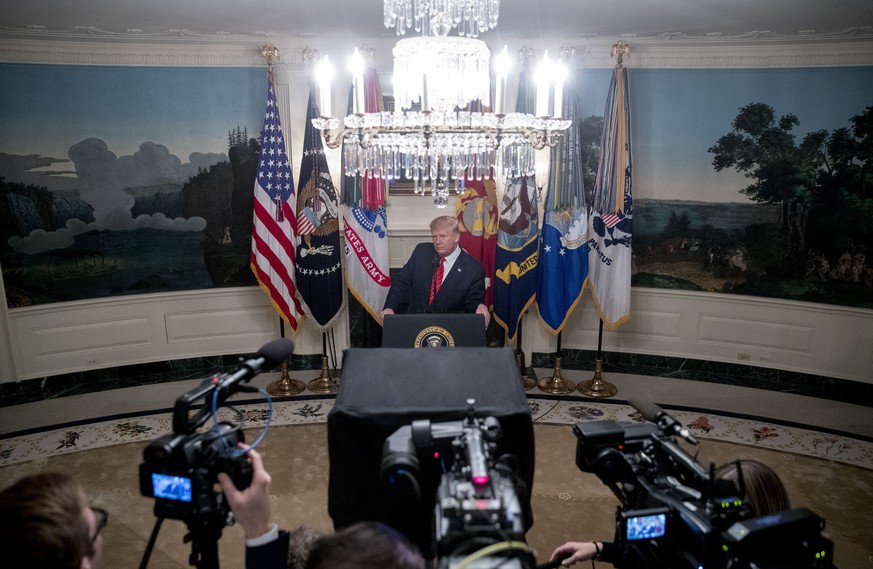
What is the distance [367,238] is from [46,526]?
3.93m

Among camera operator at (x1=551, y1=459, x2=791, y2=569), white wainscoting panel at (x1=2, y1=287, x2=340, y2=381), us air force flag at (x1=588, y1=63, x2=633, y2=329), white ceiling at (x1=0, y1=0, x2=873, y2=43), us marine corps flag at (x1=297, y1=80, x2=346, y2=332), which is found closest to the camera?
camera operator at (x1=551, y1=459, x2=791, y2=569)

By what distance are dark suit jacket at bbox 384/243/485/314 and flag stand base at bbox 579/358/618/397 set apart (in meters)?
1.42

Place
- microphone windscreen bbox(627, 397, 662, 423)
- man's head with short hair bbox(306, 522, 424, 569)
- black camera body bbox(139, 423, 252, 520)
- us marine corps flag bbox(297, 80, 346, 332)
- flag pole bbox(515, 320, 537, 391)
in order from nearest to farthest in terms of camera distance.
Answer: man's head with short hair bbox(306, 522, 424, 569) < black camera body bbox(139, 423, 252, 520) < microphone windscreen bbox(627, 397, 662, 423) < us marine corps flag bbox(297, 80, 346, 332) < flag pole bbox(515, 320, 537, 391)

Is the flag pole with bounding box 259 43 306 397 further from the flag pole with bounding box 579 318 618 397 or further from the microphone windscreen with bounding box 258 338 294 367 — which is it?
the microphone windscreen with bounding box 258 338 294 367

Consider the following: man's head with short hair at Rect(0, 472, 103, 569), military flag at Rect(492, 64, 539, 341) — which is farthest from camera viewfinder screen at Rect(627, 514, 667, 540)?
military flag at Rect(492, 64, 539, 341)

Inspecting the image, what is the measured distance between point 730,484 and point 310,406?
3694mm

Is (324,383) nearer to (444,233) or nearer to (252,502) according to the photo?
(444,233)

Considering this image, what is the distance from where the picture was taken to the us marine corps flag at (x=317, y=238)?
15.5 feet

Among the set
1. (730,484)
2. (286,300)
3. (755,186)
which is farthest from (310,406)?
(755,186)

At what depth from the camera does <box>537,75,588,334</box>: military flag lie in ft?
15.2

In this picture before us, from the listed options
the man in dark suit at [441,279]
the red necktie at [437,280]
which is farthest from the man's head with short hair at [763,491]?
the red necktie at [437,280]

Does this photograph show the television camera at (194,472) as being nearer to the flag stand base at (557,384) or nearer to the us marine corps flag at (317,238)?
the us marine corps flag at (317,238)

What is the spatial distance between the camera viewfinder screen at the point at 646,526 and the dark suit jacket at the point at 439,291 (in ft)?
9.01

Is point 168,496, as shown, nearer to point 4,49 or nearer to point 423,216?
point 423,216
